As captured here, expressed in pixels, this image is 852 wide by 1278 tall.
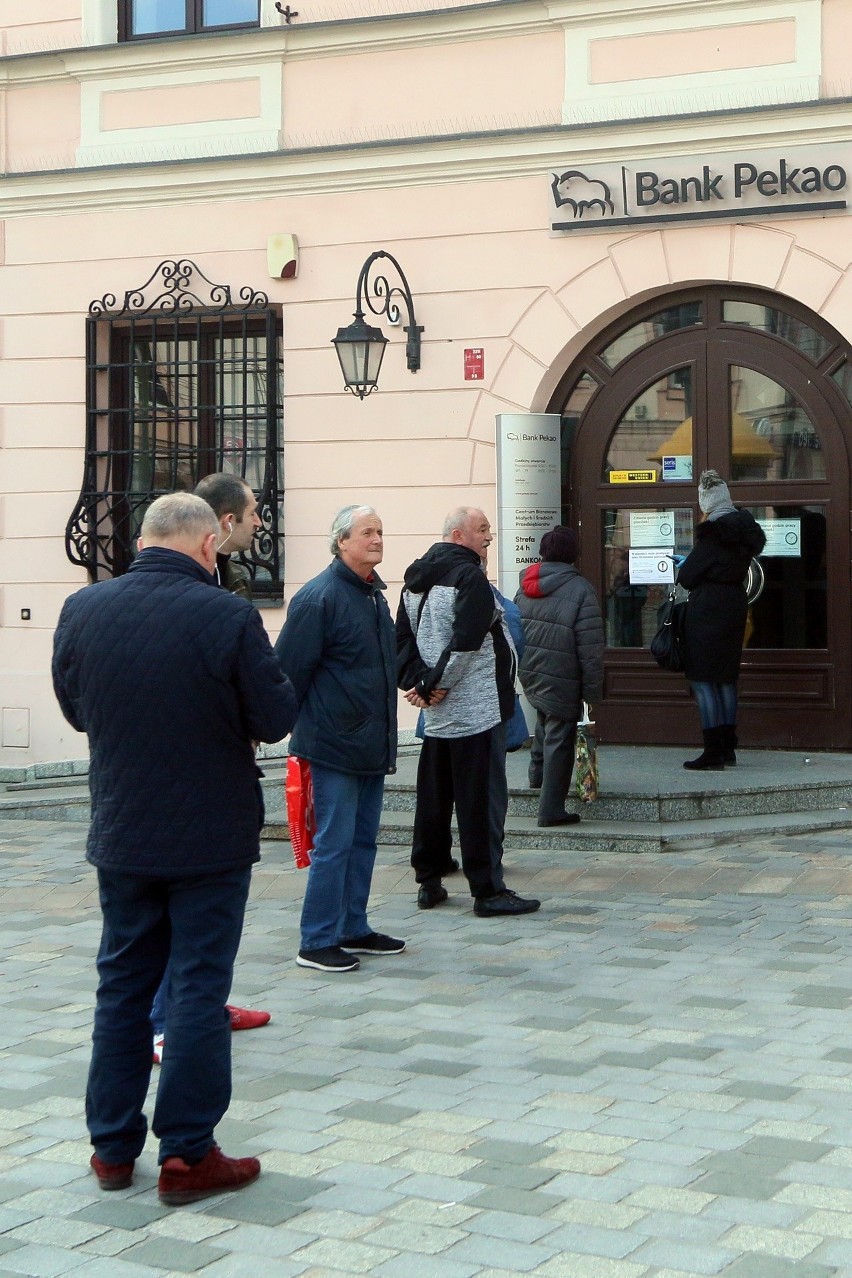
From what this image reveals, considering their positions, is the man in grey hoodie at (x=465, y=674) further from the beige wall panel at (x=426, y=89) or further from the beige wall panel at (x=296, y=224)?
the beige wall panel at (x=426, y=89)

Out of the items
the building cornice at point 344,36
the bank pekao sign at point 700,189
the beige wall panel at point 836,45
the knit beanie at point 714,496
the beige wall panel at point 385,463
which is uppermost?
the building cornice at point 344,36

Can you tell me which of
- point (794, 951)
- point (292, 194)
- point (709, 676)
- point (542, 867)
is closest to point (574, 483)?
point (709, 676)

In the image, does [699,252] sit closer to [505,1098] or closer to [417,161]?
[417,161]

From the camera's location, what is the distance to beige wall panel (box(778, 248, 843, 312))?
10.5 metres

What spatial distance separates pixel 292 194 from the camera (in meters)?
11.8

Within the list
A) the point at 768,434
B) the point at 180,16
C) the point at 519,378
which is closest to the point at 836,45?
the point at 768,434

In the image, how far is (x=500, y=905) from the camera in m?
7.43

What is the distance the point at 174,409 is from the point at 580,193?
11.1 ft

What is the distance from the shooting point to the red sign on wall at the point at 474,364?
11.3 meters

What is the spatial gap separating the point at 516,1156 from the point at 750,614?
691cm

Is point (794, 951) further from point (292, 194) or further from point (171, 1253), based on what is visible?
point (292, 194)

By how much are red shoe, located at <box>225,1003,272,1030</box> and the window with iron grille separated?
850cm

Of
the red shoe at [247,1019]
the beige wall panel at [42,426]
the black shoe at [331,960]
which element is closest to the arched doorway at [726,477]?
the beige wall panel at [42,426]

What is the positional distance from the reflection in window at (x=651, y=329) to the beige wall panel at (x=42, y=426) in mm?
3878
